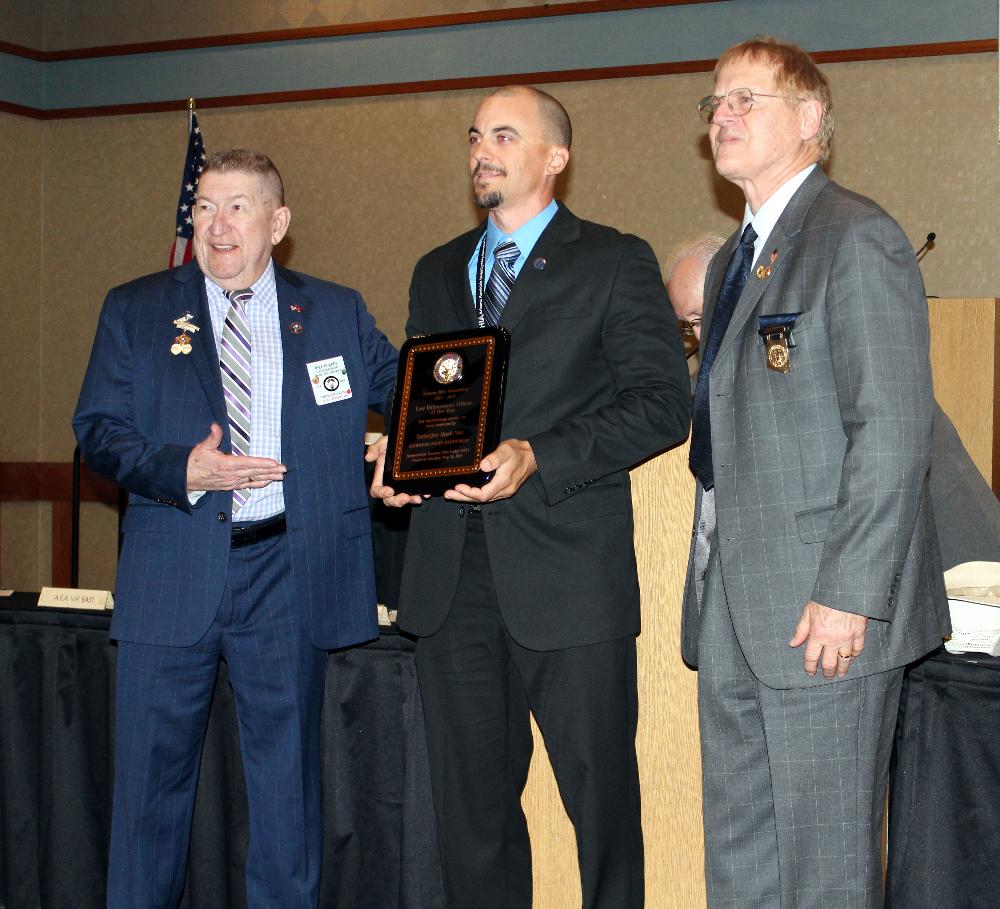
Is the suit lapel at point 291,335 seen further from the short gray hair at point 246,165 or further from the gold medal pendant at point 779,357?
the gold medal pendant at point 779,357

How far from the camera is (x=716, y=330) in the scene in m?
2.15

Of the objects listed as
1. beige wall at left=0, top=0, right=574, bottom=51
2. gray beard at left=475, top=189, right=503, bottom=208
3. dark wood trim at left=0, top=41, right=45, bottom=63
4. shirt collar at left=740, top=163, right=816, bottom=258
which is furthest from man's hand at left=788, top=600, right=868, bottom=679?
dark wood trim at left=0, top=41, right=45, bottom=63

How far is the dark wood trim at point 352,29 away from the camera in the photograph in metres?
6.21

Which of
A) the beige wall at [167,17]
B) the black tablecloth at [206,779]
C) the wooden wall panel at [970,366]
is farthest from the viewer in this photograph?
the beige wall at [167,17]

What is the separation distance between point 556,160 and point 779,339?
773mm

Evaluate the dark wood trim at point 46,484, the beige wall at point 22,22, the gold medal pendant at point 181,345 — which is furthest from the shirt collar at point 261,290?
the beige wall at point 22,22

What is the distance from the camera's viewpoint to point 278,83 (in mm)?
6879

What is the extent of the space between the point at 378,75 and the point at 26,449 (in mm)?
3172

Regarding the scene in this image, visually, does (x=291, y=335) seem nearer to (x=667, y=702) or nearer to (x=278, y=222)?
(x=278, y=222)

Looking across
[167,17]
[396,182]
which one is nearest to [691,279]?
[396,182]

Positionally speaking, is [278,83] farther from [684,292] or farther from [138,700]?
[138,700]

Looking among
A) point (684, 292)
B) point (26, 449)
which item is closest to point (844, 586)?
point (684, 292)

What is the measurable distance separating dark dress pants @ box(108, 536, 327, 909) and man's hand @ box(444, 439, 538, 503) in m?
0.57

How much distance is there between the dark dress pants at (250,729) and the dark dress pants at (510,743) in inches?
13.0
